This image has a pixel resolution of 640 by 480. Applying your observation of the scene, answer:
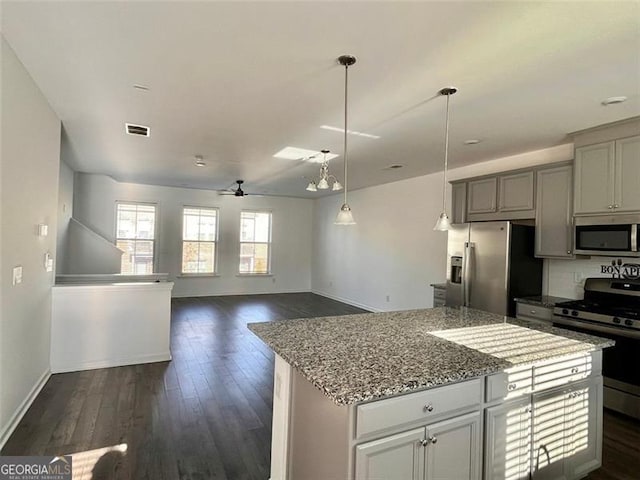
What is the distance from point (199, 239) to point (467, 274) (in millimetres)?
6396

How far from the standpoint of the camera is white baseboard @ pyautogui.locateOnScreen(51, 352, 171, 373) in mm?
3627

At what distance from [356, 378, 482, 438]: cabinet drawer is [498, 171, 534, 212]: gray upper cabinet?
3027mm

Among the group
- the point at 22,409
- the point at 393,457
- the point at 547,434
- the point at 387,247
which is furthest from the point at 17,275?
the point at 387,247

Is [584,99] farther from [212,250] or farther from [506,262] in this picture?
[212,250]

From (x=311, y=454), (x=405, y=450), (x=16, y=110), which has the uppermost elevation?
(x=16, y=110)

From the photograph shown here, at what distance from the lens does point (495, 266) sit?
391 centimetres

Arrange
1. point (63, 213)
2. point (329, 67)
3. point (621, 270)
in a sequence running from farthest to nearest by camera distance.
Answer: point (63, 213)
point (621, 270)
point (329, 67)

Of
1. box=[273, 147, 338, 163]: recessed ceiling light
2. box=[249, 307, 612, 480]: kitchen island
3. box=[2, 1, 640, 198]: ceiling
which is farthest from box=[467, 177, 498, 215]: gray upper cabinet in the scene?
box=[249, 307, 612, 480]: kitchen island

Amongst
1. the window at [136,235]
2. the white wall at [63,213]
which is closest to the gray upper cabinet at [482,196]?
the white wall at [63,213]

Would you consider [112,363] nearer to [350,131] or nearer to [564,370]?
[350,131]

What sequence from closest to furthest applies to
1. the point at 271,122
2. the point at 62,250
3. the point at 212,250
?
the point at 271,122, the point at 62,250, the point at 212,250

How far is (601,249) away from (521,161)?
159cm

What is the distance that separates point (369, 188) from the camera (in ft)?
23.9

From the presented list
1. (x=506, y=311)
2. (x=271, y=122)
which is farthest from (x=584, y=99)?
(x=271, y=122)
